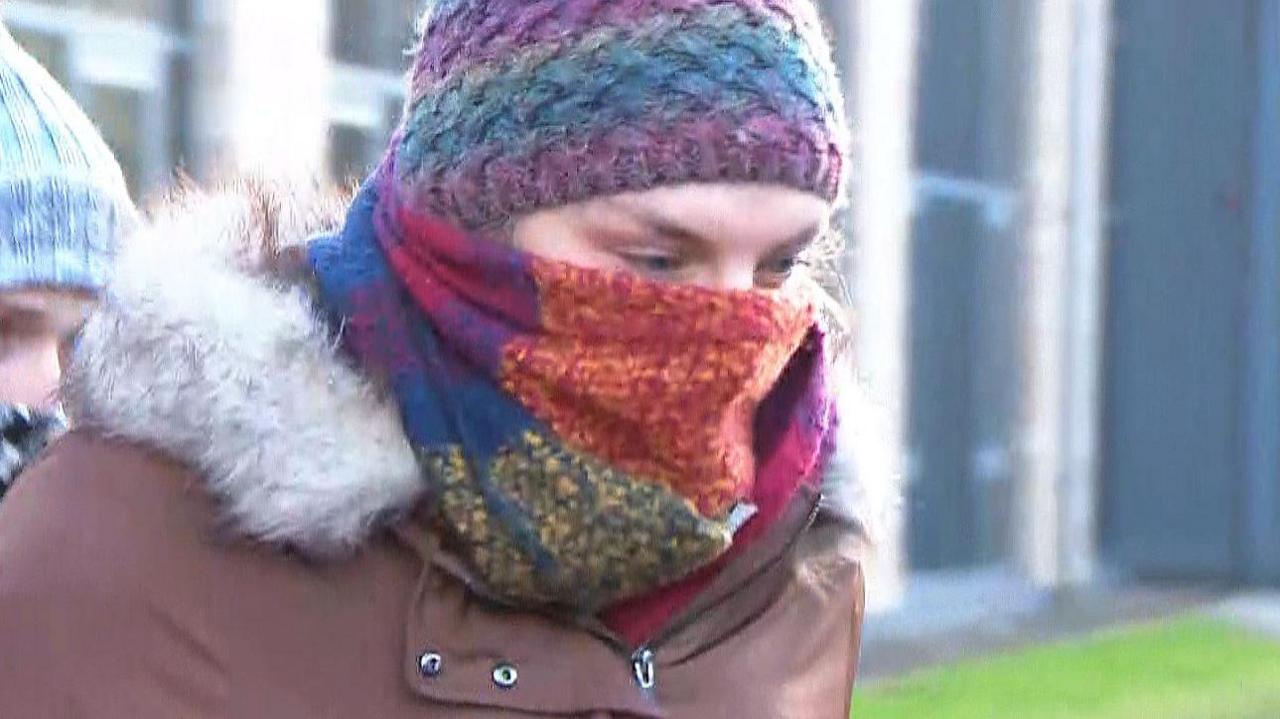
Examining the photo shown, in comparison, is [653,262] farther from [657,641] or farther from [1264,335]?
[1264,335]

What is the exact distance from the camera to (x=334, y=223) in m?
2.10

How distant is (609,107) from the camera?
1826 mm

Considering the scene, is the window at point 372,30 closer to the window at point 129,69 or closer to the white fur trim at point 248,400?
the window at point 129,69

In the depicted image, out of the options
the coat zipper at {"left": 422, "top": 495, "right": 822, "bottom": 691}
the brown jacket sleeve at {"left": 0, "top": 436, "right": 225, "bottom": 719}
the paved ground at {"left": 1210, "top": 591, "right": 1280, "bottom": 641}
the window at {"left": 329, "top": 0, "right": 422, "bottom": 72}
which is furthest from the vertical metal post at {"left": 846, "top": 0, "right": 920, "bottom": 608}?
the brown jacket sleeve at {"left": 0, "top": 436, "right": 225, "bottom": 719}

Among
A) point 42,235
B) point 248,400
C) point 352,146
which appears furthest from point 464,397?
point 352,146

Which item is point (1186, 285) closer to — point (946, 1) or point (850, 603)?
point (946, 1)

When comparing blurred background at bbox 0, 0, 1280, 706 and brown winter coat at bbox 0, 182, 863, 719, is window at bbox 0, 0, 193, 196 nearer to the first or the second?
blurred background at bbox 0, 0, 1280, 706

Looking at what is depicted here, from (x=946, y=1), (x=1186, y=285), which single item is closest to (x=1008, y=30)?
(x=946, y=1)

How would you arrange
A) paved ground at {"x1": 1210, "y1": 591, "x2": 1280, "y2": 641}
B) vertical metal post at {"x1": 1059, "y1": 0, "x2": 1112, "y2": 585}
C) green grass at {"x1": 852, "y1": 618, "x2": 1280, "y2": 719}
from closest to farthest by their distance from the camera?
green grass at {"x1": 852, "y1": 618, "x2": 1280, "y2": 719} → paved ground at {"x1": 1210, "y1": 591, "x2": 1280, "y2": 641} → vertical metal post at {"x1": 1059, "y1": 0, "x2": 1112, "y2": 585}

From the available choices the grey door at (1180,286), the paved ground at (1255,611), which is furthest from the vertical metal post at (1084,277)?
the paved ground at (1255,611)

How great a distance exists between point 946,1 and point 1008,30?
0.62 metres

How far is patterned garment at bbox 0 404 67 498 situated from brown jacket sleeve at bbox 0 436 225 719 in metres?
0.18

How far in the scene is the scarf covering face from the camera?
1.85m

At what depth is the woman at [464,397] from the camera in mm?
1797
